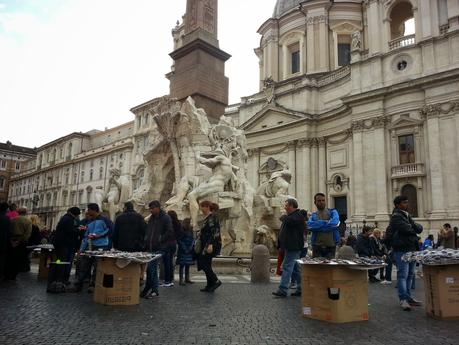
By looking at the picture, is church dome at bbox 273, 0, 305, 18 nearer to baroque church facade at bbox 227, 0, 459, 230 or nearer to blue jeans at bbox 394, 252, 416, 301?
baroque church facade at bbox 227, 0, 459, 230

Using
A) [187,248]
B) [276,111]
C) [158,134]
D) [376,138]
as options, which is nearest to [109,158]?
[276,111]

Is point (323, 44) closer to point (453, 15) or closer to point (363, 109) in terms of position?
point (363, 109)

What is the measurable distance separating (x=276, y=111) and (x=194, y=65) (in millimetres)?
24590

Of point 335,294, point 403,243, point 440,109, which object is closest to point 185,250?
point 335,294

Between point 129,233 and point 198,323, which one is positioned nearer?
point 198,323

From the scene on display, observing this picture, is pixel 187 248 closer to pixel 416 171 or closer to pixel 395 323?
pixel 395 323

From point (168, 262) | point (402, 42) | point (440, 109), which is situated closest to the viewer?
point (168, 262)

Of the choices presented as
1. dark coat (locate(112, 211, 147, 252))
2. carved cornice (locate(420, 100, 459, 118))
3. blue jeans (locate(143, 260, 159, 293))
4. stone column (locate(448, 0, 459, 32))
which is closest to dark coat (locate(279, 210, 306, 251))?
blue jeans (locate(143, 260, 159, 293))

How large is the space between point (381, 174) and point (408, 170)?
1756mm

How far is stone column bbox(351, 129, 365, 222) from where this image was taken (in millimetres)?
28328

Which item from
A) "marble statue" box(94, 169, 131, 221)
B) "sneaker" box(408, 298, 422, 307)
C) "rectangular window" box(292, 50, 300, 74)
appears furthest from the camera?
"rectangular window" box(292, 50, 300, 74)

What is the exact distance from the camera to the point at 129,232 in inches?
253

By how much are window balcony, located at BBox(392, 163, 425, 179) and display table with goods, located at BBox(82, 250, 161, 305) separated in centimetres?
2477

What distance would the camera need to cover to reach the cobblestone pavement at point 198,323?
388 cm
